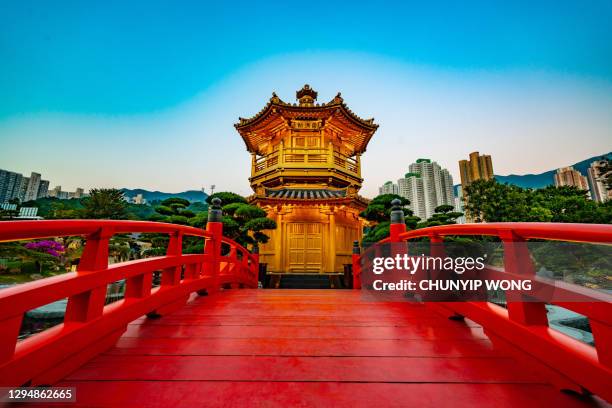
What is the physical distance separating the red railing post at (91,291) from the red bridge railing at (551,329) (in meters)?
2.69

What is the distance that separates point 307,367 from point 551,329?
147cm

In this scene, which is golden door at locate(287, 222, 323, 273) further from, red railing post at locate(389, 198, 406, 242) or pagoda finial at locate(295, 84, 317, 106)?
red railing post at locate(389, 198, 406, 242)

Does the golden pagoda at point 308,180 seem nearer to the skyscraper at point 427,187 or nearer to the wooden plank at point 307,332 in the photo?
the wooden plank at point 307,332

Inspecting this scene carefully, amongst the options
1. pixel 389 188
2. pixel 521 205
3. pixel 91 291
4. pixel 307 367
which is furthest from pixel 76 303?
pixel 389 188

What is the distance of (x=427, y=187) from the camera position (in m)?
44.4

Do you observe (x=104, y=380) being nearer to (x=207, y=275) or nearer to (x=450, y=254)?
(x=207, y=275)

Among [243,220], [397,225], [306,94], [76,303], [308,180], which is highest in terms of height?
[306,94]

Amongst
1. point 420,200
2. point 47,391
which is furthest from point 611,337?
point 420,200

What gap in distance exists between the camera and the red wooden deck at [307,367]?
4.16 feet

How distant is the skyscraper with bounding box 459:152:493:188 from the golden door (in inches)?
1651

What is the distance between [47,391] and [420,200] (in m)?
47.1

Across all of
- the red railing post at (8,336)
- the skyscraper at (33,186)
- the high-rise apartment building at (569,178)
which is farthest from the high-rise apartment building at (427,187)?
the skyscraper at (33,186)

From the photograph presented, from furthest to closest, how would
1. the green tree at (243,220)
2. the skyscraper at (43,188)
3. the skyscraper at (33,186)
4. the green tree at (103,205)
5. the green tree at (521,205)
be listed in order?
the skyscraper at (43,188) → the skyscraper at (33,186) → the green tree at (103,205) → the green tree at (521,205) → the green tree at (243,220)

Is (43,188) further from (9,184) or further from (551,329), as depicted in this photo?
(551,329)
